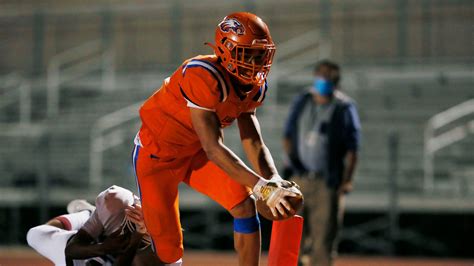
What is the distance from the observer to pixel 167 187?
5.66m

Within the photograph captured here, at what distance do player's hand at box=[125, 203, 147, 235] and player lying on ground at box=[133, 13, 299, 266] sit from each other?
101mm

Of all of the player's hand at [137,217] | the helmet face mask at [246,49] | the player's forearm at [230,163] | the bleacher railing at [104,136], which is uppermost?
the helmet face mask at [246,49]

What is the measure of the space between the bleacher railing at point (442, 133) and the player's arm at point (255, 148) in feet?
29.5

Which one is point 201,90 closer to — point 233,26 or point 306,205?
point 233,26

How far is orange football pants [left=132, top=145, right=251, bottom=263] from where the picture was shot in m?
5.56

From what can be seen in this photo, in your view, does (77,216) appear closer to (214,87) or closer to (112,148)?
(214,87)

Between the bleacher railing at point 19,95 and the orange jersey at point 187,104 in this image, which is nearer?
the orange jersey at point 187,104

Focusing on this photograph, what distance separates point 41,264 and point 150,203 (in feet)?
20.9

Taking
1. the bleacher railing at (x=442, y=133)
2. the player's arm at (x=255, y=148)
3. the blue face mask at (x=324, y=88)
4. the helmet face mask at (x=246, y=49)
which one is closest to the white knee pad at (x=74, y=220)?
the player's arm at (x=255, y=148)

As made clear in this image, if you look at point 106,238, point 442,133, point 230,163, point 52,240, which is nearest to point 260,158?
point 230,163

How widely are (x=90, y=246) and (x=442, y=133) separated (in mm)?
10777

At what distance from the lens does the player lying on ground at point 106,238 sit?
223 inches

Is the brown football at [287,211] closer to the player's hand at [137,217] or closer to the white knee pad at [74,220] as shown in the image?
the player's hand at [137,217]

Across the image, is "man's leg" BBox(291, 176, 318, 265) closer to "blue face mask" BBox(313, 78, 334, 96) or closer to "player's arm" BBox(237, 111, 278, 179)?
"blue face mask" BBox(313, 78, 334, 96)
